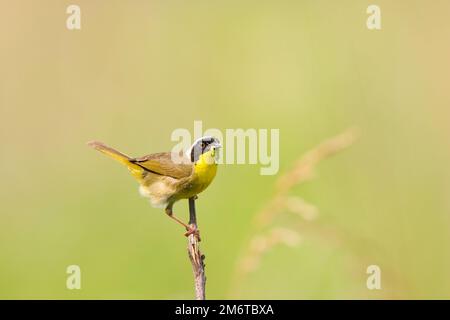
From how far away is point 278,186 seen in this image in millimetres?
5512

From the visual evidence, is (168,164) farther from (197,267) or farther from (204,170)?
(197,267)

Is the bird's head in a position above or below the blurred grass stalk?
above

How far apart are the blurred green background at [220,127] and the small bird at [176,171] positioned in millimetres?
885

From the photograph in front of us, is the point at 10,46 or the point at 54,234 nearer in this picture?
the point at 54,234

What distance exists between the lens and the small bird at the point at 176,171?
17.9 ft

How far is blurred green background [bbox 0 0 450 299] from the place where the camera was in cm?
749

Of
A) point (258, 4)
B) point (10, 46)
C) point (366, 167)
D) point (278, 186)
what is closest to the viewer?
point (278, 186)

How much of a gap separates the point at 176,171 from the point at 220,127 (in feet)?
10.8

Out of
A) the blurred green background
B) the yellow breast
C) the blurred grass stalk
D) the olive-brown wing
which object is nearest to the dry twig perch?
the blurred grass stalk

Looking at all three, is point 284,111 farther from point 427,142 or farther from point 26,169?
point 26,169

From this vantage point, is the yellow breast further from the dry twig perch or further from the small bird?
the dry twig perch

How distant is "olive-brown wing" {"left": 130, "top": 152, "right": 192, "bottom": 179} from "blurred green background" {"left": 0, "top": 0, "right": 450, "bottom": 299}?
3.15 feet

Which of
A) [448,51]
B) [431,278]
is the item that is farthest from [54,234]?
[448,51]

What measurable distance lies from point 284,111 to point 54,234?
10.3ft
